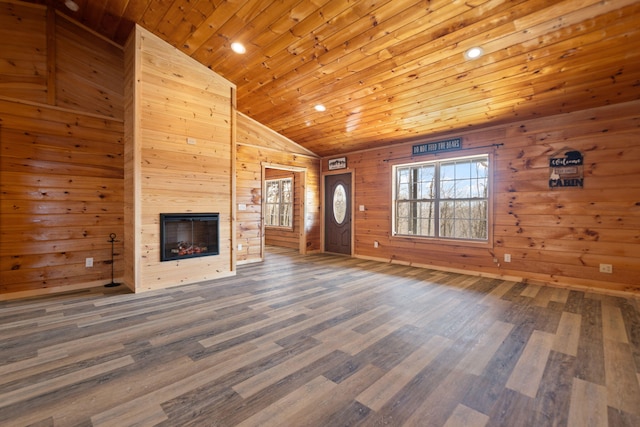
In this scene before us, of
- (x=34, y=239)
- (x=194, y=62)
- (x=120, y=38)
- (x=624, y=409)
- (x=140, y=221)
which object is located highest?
(x=120, y=38)

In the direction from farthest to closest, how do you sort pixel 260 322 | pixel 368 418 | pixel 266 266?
1. pixel 266 266
2. pixel 260 322
3. pixel 368 418

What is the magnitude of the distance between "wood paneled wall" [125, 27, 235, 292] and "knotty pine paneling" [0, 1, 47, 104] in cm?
92

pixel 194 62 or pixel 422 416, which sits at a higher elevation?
pixel 194 62

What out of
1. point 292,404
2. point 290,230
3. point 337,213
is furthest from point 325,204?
point 292,404

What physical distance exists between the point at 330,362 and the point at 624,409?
1.67m

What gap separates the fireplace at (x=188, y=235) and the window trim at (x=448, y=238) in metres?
3.45

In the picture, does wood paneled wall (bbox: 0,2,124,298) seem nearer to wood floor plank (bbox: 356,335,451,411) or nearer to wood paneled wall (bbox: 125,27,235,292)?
wood paneled wall (bbox: 125,27,235,292)

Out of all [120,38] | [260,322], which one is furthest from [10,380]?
[120,38]

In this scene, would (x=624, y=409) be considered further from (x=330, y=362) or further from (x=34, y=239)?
(x=34, y=239)

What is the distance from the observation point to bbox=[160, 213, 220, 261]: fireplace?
12.8ft

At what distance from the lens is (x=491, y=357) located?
83.0 inches

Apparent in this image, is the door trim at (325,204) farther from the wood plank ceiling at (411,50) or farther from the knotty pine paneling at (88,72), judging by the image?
the knotty pine paneling at (88,72)

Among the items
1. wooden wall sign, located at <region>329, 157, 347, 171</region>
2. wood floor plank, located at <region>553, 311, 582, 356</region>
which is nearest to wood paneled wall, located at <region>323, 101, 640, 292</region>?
wood floor plank, located at <region>553, 311, 582, 356</region>

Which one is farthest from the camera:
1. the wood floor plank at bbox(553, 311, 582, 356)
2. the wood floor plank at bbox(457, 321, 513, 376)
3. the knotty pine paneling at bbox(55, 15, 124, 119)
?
the knotty pine paneling at bbox(55, 15, 124, 119)
